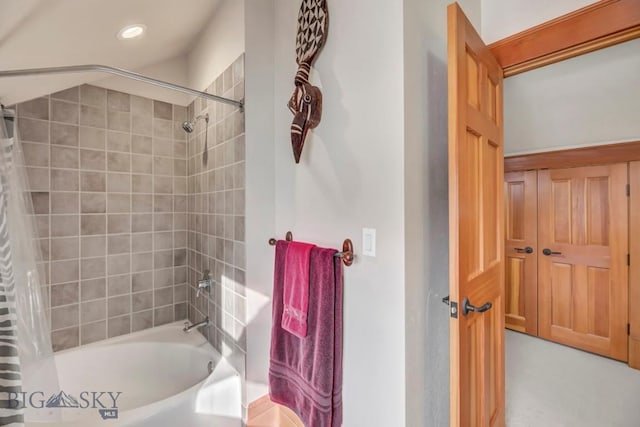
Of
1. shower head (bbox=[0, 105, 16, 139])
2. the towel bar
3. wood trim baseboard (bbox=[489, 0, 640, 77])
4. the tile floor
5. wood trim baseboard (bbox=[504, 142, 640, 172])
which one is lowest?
the tile floor

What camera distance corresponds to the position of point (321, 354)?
1.25m

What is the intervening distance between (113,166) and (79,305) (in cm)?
105

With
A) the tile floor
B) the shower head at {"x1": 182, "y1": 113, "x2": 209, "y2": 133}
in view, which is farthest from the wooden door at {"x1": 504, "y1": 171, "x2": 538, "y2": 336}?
the shower head at {"x1": 182, "y1": 113, "x2": 209, "y2": 133}

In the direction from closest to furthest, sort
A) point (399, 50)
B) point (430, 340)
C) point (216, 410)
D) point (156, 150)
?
point (399, 50), point (430, 340), point (216, 410), point (156, 150)

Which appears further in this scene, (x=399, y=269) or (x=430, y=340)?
(x=430, y=340)

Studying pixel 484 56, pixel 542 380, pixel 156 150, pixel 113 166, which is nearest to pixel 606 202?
pixel 542 380

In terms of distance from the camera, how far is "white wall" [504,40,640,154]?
7.73ft

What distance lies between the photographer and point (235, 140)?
1.73 m

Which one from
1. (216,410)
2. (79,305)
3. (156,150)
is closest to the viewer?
(216,410)

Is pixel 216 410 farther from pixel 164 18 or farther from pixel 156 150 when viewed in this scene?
pixel 164 18

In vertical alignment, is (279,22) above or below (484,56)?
above

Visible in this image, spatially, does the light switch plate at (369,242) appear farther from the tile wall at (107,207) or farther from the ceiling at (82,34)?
the tile wall at (107,207)

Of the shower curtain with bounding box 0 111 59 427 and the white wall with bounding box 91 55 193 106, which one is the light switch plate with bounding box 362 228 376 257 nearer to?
the shower curtain with bounding box 0 111 59 427

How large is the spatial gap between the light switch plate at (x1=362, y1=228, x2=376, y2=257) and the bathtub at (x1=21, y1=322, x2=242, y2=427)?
1.20m
